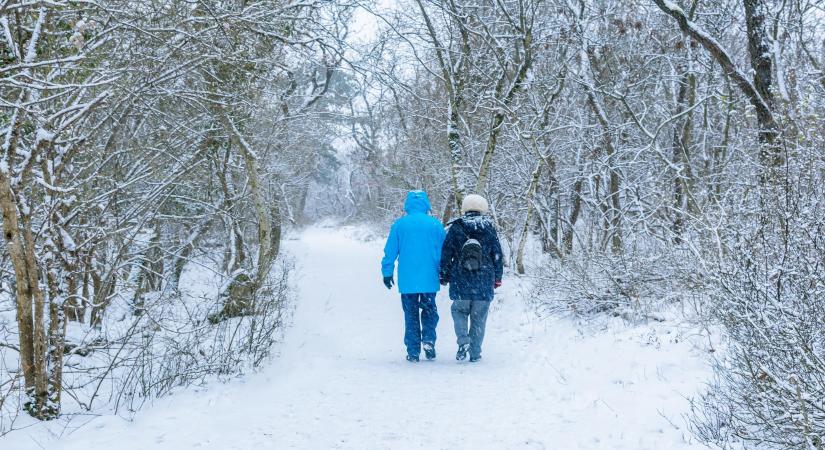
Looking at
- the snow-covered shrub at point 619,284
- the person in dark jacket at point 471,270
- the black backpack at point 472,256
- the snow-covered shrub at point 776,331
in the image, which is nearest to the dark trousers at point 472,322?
the person in dark jacket at point 471,270

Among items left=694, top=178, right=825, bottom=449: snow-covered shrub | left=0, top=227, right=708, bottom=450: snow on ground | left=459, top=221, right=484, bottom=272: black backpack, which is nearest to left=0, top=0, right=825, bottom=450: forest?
left=694, top=178, right=825, bottom=449: snow-covered shrub

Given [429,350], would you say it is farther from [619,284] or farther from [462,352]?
[619,284]

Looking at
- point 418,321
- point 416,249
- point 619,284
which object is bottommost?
point 418,321

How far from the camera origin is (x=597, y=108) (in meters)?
11.3

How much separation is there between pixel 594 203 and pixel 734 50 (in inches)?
264

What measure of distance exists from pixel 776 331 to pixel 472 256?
377cm

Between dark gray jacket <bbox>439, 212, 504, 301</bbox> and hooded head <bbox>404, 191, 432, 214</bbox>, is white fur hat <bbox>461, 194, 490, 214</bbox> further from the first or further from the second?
hooded head <bbox>404, 191, 432, 214</bbox>

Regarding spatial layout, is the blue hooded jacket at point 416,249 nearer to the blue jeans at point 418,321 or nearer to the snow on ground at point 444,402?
the blue jeans at point 418,321

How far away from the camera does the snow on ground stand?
420 centimetres

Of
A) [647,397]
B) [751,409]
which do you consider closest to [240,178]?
[647,397]

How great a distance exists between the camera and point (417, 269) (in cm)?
719

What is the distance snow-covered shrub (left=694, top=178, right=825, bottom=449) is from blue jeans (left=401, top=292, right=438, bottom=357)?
11.0 ft

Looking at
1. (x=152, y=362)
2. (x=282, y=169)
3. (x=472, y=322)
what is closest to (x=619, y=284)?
(x=472, y=322)

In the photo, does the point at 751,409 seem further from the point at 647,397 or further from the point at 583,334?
the point at 583,334
